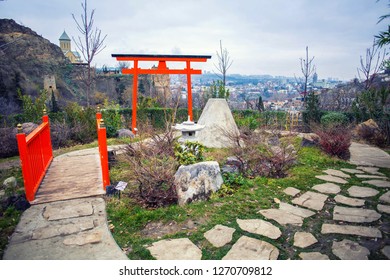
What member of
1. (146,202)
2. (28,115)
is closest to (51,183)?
(146,202)

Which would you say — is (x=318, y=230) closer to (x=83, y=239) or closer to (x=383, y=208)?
(x=383, y=208)

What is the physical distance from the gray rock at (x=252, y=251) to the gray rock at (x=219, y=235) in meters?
0.11

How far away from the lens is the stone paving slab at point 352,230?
8.08 feet

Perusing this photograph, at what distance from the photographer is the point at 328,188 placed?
3740mm

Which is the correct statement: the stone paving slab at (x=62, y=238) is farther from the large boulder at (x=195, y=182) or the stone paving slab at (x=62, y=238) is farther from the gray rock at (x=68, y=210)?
the large boulder at (x=195, y=182)

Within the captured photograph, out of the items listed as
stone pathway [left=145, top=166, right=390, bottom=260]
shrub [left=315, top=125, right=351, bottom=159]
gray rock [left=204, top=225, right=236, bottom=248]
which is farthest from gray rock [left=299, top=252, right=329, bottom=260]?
shrub [left=315, top=125, right=351, bottom=159]

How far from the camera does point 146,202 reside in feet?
10.9

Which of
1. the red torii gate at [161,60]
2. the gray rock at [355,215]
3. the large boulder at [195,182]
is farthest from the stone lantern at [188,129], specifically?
the red torii gate at [161,60]

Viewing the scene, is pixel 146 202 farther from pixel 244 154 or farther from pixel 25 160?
pixel 244 154

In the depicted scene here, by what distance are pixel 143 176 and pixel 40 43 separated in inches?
1436

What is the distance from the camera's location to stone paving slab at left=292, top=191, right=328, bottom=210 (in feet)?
10.4

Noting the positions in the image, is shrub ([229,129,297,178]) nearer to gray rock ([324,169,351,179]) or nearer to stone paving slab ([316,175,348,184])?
stone paving slab ([316,175,348,184])

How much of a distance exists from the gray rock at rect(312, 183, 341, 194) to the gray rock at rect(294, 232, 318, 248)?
1.35 m

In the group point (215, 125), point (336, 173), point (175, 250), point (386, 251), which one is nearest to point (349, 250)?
point (386, 251)
